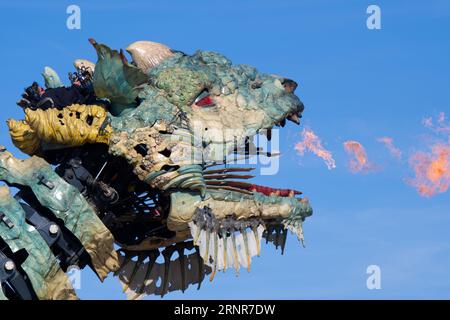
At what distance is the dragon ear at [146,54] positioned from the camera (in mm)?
36062

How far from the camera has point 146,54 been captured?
36156 millimetres

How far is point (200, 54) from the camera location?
120 feet

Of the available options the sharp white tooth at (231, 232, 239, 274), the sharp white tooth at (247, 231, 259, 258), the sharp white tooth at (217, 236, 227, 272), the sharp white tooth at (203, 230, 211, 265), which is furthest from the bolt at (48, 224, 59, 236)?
the sharp white tooth at (247, 231, 259, 258)

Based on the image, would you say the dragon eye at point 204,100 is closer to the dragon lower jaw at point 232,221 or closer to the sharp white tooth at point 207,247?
the dragon lower jaw at point 232,221

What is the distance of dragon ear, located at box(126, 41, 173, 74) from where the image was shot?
1420 inches

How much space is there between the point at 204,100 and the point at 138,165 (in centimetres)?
213

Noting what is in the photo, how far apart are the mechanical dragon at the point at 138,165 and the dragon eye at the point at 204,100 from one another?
1.5 inches

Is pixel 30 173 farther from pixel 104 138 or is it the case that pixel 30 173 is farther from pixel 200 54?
pixel 200 54

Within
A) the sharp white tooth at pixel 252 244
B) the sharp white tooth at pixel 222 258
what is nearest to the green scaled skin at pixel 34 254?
the sharp white tooth at pixel 222 258

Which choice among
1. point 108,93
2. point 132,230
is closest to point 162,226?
point 132,230
